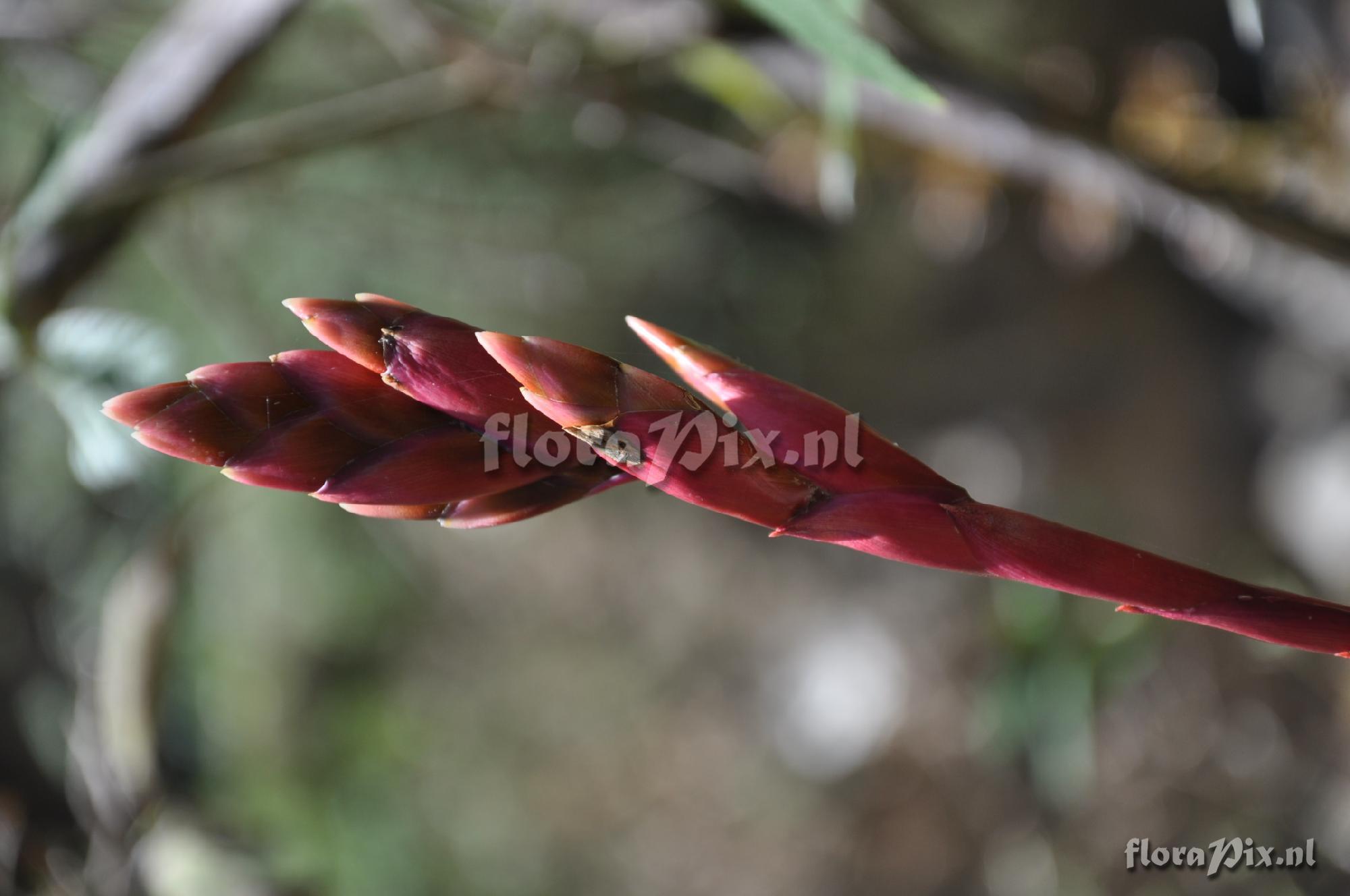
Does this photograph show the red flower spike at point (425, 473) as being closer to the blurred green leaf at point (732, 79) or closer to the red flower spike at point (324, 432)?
the red flower spike at point (324, 432)

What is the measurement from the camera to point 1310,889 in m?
0.87

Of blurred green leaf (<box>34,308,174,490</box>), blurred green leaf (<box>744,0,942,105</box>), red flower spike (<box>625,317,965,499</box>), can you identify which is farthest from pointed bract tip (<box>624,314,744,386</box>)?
blurred green leaf (<box>34,308,174,490</box>)

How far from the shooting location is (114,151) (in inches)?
21.3

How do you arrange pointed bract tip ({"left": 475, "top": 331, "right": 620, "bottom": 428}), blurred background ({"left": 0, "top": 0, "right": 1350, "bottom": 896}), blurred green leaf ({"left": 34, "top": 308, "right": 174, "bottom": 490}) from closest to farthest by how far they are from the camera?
pointed bract tip ({"left": 475, "top": 331, "right": 620, "bottom": 428}), blurred green leaf ({"left": 34, "top": 308, "right": 174, "bottom": 490}), blurred background ({"left": 0, "top": 0, "right": 1350, "bottom": 896})

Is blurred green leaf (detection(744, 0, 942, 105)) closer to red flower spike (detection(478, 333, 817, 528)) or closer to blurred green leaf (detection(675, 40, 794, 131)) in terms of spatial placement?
red flower spike (detection(478, 333, 817, 528))

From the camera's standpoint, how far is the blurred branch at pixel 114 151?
54cm

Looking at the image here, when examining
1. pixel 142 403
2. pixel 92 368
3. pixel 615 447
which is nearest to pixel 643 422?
pixel 615 447

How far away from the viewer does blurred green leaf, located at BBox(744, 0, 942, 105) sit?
281 mm

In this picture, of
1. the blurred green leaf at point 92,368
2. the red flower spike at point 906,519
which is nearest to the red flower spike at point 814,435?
the red flower spike at point 906,519

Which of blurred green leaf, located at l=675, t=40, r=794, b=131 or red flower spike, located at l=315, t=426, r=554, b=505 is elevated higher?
blurred green leaf, located at l=675, t=40, r=794, b=131

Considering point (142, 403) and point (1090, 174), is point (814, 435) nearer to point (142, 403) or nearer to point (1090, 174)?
point (142, 403)

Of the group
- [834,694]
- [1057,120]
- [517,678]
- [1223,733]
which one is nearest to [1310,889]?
[1223,733]

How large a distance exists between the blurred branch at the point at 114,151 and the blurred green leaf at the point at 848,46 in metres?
0.40

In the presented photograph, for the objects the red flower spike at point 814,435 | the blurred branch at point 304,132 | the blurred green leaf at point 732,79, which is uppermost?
the blurred green leaf at point 732,79
